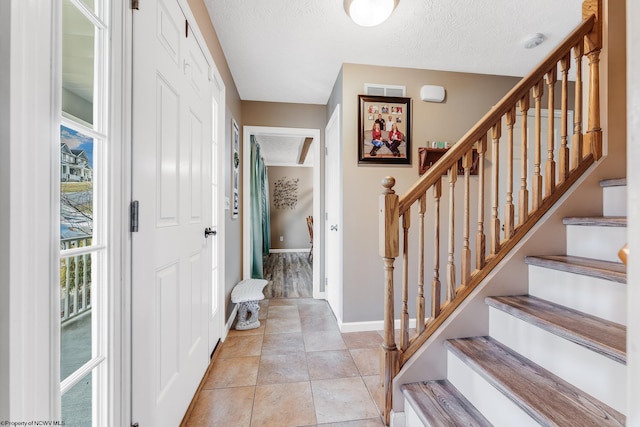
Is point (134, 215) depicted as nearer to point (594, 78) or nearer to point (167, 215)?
point (167, 215)

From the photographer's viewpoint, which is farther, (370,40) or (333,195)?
(333,195)

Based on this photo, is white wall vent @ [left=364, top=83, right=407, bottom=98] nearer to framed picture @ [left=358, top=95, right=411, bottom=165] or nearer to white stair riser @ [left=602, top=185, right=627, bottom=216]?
framed picture @ [left=358, top=95, right=411, bottom=165]

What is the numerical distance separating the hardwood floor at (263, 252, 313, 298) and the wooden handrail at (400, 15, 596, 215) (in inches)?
96.5

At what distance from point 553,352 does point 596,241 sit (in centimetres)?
62

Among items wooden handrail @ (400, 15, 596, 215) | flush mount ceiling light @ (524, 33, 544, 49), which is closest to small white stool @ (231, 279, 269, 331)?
wooden handrail @ (400, 15, 596, 215)

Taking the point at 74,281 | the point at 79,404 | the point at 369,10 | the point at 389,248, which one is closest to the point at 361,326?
the point at 389,248

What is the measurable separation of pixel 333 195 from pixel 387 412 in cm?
196

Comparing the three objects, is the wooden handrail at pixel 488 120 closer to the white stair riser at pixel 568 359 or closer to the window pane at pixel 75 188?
the white stair riser at pixel 568 359

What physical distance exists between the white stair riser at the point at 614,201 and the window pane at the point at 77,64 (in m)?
2.26

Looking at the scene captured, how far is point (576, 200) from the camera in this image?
139 centimetres

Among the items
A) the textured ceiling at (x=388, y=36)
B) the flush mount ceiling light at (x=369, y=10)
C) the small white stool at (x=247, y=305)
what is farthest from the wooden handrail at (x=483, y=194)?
the small white stool at (x=247, y=305)

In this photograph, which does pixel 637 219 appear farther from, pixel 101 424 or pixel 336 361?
pixel 336 361

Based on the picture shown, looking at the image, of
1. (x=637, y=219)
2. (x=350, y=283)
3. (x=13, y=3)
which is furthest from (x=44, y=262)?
(x=350, y=283)

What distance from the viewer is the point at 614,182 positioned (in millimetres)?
1324
